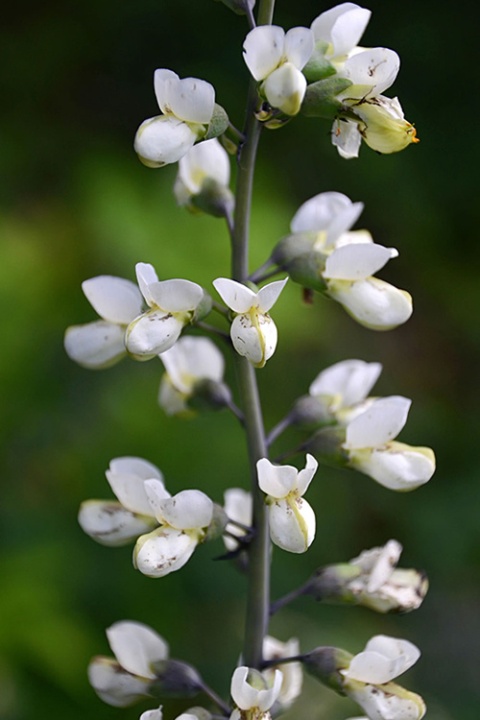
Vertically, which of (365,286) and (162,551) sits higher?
(365,286)

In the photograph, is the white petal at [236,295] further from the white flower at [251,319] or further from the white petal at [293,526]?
the white petal at [293,526]

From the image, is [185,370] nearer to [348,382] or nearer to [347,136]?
[348,382]

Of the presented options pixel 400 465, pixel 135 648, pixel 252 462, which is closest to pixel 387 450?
pixel 400 465

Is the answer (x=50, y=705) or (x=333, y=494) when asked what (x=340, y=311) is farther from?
(x=50, y=705)

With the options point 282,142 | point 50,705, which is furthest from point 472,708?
point 282,142

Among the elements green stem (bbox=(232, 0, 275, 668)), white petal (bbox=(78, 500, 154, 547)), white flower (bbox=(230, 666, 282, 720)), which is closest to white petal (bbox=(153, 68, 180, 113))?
green stem (bbox=(232, 0, 275, 668))

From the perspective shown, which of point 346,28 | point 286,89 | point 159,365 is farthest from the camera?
point 159,365

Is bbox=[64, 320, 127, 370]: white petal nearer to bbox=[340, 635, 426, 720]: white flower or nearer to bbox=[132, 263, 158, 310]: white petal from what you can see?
bbox=[132, 263, 158, 310]: white petal
